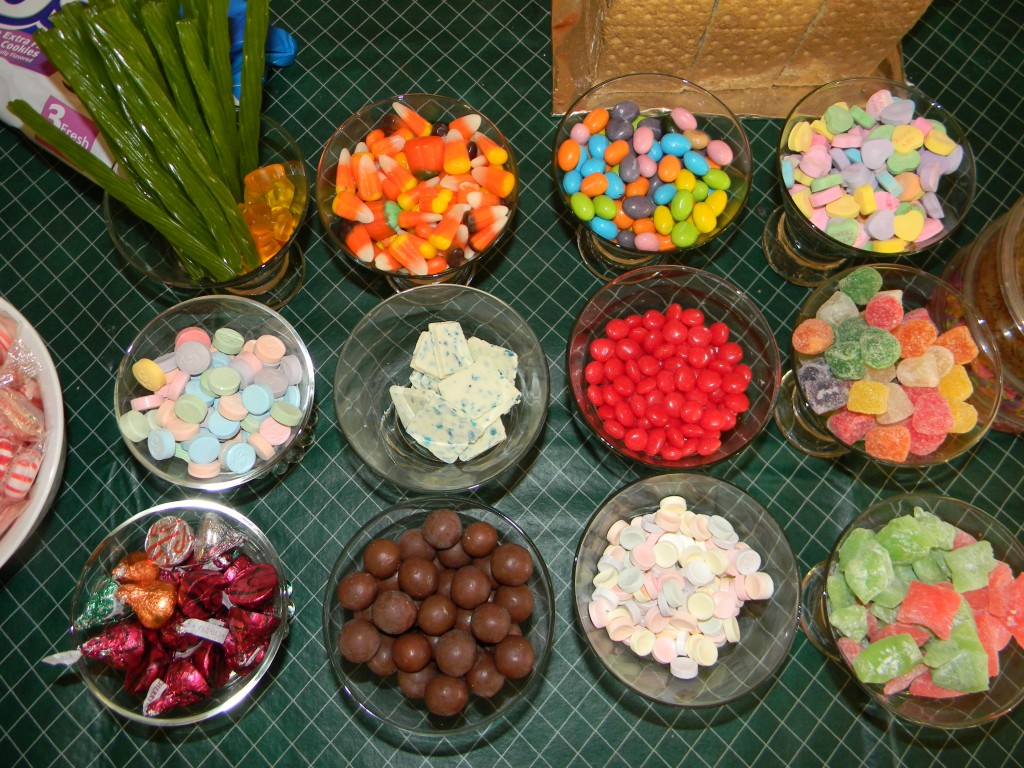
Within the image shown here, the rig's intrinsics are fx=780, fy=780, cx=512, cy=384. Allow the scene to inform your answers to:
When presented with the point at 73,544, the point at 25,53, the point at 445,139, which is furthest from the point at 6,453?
the point at 445,139

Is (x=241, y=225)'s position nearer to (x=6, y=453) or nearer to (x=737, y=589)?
(x=6, y=453)

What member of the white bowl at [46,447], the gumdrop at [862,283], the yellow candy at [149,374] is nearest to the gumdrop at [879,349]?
the gumdrop at [862,283]

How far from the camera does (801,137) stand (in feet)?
5.53

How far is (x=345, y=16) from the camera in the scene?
6.42 ft

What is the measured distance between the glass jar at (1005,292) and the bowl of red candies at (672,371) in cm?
44

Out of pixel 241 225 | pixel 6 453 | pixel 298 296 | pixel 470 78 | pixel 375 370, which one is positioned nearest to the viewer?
pixel 6 453

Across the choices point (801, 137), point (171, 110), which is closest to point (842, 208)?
point (801, 137)

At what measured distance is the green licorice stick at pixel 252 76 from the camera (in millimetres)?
1475

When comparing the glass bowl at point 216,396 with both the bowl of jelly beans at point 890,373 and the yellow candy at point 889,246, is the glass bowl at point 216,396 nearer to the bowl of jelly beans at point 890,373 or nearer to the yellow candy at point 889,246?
the bowl of jelly beans at point 890,373

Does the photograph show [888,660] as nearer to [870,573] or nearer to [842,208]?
[870,573]

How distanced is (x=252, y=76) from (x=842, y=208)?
1.23 m

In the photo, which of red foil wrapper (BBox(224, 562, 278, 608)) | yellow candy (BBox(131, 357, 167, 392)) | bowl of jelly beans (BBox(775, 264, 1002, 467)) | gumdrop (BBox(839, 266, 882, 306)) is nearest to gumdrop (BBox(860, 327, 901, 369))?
bowl of jelly beans (BBox(775, 264, 1002, 467))

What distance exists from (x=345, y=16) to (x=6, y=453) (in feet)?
4.21

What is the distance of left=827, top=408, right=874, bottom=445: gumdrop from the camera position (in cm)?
154
